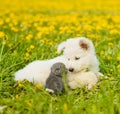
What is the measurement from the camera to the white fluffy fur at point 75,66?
5.57 metres

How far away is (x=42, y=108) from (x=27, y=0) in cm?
1952

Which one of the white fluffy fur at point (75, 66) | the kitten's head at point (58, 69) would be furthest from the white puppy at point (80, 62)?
the kitten's head at point (58, 69)

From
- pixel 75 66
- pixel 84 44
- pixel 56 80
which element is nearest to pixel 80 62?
pixel 75 66

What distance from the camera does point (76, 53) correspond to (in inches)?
220

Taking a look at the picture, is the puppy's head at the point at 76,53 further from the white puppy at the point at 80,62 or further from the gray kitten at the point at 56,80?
the gray kitten at the point at 56,80

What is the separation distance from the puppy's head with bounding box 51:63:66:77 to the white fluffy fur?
0.33 feet

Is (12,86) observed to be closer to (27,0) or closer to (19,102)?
(19,102)

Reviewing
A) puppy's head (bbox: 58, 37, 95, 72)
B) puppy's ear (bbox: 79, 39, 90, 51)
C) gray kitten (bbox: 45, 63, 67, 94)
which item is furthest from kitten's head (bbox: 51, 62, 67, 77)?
puppy's ear (bbox: 79, 39, 90, 51)

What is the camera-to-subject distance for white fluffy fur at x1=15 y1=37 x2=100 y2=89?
5.57 metres

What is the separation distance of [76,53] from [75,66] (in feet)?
0.57

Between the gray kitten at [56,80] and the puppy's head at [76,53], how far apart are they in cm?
12

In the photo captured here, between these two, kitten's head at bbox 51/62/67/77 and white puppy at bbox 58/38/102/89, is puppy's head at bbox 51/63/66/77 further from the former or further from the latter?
white puppy at bbox 58/38/102/89

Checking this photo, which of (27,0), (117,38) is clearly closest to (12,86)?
(117,38)

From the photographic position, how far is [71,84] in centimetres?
567
